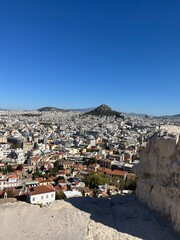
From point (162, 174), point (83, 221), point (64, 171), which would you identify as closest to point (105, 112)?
point (64, 171)

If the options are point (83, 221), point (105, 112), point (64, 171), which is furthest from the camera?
point (105, 112)

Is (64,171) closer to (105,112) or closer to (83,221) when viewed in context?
(83,221)

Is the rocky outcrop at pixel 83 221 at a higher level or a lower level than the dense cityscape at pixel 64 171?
higher

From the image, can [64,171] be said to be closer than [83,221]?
No

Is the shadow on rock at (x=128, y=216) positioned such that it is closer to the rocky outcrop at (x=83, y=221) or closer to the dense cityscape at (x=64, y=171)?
the rocky outcrop at (x=83, y=221)

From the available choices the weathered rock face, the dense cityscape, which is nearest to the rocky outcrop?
the weathered rock face

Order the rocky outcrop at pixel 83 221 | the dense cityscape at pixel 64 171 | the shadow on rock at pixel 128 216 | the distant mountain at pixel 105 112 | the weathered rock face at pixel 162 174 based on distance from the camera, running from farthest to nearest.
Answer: the distant mountain at pixel 105 112, the dense cityscape at pixel 64 171, the weathered rock face at pixel 162 174, the shadow on rock at pixel 128 216, the rocky outcrop at pixel 83 221

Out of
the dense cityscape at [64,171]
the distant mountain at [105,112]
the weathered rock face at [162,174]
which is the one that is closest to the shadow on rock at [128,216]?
the weathered rock face at [162,174]

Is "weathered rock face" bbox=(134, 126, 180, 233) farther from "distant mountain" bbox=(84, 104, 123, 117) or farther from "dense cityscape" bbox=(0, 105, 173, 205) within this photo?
"distant mountain" bbox=(84, 104, 123, 117)
